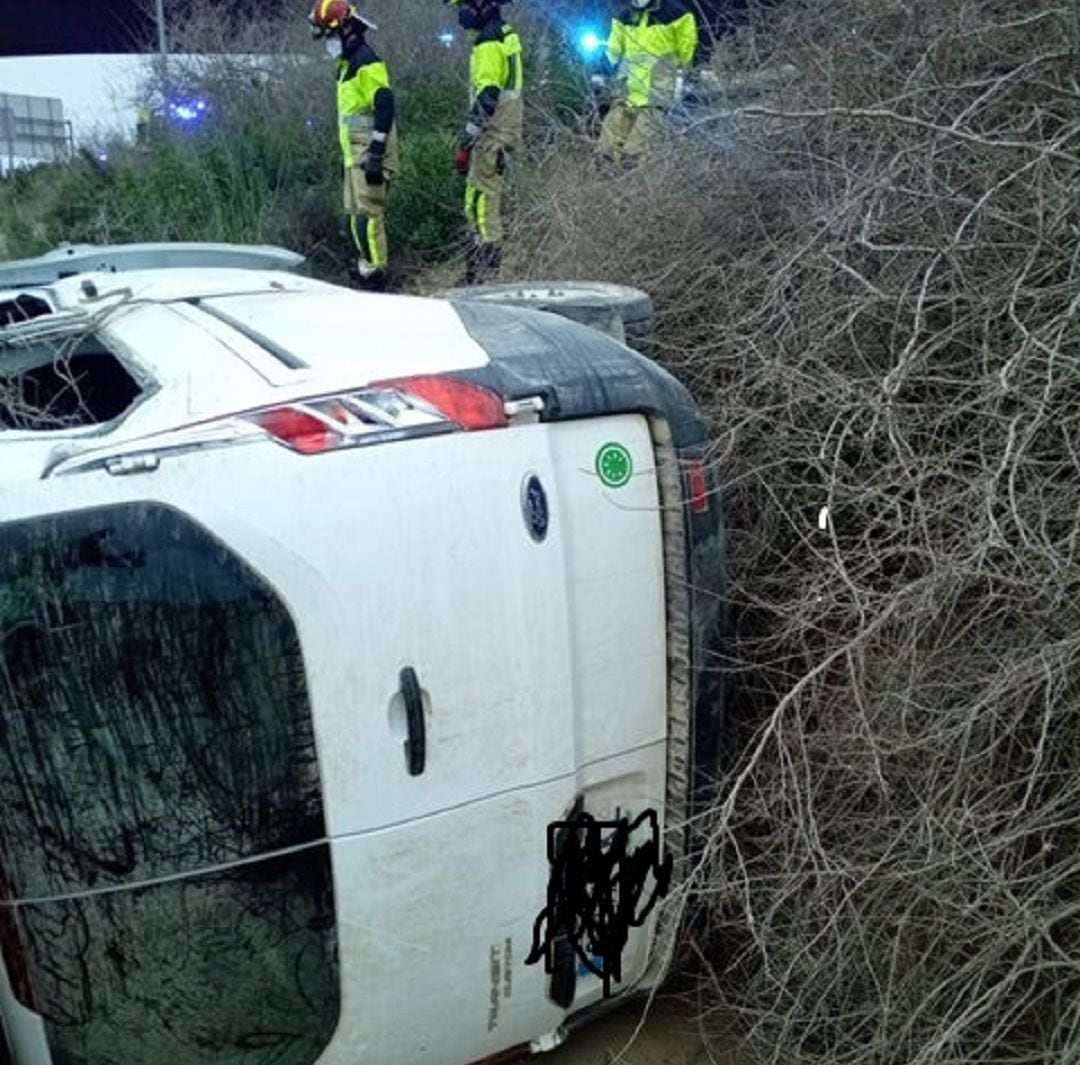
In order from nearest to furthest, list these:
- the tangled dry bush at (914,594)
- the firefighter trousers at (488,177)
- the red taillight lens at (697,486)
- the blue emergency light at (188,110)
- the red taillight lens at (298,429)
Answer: the red taillight lens at (298,429)
the tangled dry bush at (914,594)
the red taillight lens at (697,486)
the firefighter trousers at (488,177)
the blue emergency light at (188,110)

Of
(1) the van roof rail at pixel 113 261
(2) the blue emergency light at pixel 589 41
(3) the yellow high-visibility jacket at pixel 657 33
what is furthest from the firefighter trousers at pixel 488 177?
(1) the van roof rail at pixel 113 261

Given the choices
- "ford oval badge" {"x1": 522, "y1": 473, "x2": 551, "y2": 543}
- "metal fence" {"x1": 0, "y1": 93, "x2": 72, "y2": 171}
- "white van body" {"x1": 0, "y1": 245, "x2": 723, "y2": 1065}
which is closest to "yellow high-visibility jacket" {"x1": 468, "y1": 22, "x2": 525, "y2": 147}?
"white van body" {"x1": 0, "y1": 245, "x2": 723, "y2": 1065}

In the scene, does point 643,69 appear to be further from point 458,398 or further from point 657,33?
point 458,398

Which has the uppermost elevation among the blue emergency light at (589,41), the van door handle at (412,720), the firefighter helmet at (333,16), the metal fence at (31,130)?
the metal fence at (31,130)

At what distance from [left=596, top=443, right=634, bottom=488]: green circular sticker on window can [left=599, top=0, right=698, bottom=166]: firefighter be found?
9.49ft

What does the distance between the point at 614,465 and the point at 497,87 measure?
5.93 m

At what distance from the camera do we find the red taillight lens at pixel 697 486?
2.55m

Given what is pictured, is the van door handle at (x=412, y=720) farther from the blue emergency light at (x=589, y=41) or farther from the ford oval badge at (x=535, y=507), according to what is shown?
the blue emergency light at (x=589, y=41)

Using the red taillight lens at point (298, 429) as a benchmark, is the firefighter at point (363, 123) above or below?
above

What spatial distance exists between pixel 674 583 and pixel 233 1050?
1.20 meters

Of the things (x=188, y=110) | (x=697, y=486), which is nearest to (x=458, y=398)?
(x=697, y=486)

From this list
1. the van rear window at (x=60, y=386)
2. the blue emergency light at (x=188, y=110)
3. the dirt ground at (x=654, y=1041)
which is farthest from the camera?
the blue emergency light at (x=188, y=110)

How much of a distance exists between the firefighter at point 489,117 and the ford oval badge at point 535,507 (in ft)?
18.2

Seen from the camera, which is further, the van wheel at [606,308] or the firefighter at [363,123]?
the firefighter at [363,123]
